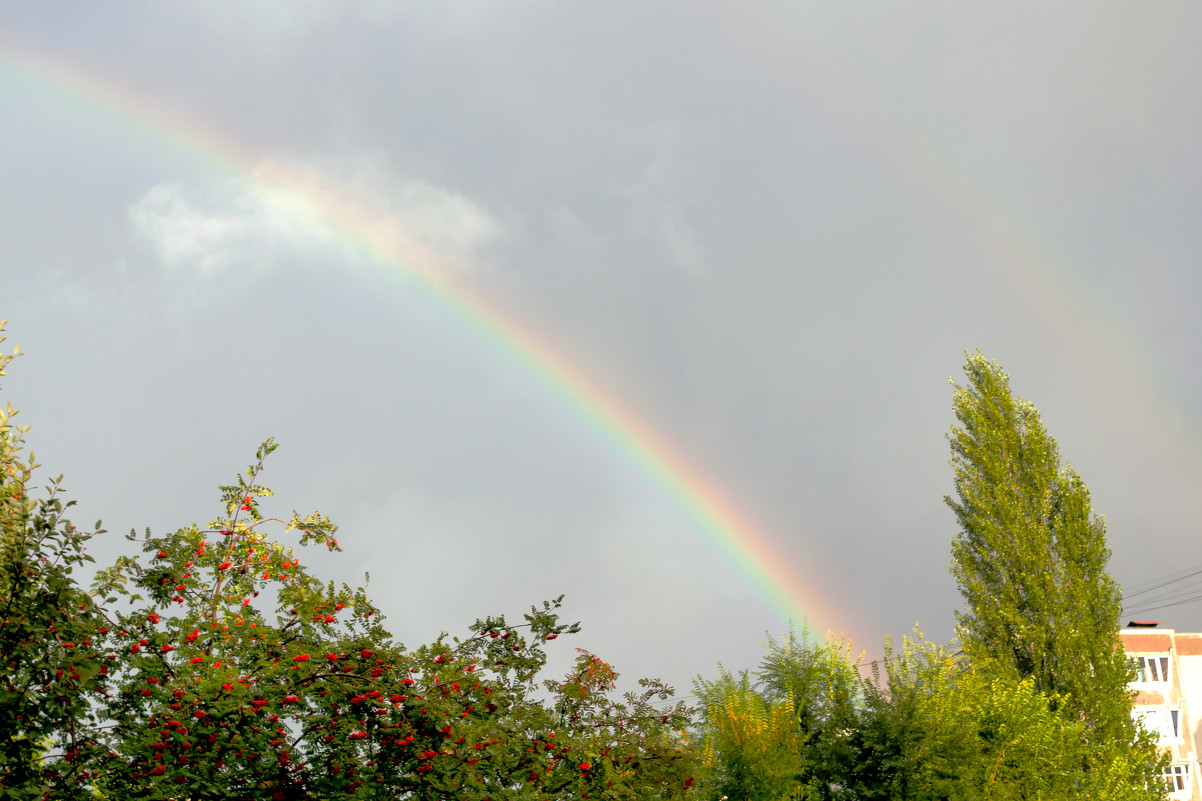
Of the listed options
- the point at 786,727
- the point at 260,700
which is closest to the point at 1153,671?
the point at 786,727

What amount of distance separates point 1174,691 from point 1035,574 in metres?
33.8

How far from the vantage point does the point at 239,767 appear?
563cm

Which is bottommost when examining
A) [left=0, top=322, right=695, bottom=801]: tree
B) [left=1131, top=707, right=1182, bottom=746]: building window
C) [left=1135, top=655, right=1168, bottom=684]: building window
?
[left=0, top=322, right=695, bottom=801]: tree

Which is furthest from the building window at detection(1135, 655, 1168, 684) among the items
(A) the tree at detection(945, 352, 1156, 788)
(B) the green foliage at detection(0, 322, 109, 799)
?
(B) the green foliage at detection(0, 322, 109, 799)

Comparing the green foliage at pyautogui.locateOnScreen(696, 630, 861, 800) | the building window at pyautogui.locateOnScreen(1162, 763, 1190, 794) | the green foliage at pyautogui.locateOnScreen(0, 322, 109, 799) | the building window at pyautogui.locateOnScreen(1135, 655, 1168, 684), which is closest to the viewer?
the green foliage at pyautogui.locateOnScreen(0, 322, 109, 799)

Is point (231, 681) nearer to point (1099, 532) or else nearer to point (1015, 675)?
point (1015, 675)

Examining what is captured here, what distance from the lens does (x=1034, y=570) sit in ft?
85.9

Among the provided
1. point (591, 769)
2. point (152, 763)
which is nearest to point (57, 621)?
point (152, 763)

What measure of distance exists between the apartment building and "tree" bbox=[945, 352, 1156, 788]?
28.9 meters

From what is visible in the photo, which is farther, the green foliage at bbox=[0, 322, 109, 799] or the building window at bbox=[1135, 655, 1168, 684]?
the building window at bbox=[1135, 655, 1168, 684]

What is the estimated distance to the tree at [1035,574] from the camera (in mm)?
24688

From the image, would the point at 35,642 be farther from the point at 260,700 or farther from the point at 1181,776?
the point at 1181,776

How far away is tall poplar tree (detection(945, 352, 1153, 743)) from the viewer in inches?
978

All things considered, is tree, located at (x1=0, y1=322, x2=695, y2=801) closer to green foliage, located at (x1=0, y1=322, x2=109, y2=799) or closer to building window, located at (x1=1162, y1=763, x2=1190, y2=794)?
green foliage, located at (x1=0, y1=322, x2=109, y2=799)
